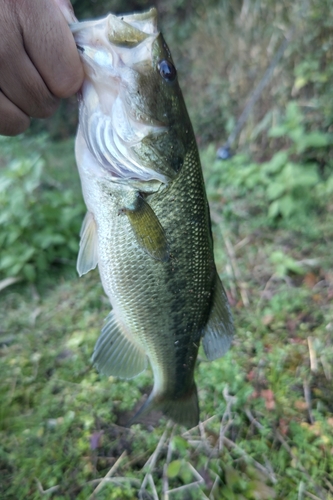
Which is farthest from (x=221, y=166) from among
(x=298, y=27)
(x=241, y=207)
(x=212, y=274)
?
(x=212, y=274)

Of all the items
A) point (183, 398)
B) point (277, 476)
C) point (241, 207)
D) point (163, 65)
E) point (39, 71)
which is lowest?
point (277, 476)

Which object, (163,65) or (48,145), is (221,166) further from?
(48,145)

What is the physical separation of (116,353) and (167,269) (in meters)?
0.45

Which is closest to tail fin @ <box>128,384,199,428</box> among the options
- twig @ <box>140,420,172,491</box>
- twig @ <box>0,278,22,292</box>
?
twig @ <box>140,420,172,491</box>

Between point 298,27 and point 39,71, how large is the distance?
13.2 feet

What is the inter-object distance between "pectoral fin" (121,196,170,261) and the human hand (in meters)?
0.40

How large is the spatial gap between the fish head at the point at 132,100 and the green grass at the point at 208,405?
4.91 ft

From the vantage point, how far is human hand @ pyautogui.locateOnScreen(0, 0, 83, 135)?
87 centimetres

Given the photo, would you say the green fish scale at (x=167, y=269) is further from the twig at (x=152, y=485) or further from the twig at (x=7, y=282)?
the twig at (x=7, y=282)

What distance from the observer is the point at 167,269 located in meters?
1.23

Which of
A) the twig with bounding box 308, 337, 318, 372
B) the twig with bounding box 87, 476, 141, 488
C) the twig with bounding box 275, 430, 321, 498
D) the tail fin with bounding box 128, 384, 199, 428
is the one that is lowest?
the twig with bounding box 275, 430, 321, 498

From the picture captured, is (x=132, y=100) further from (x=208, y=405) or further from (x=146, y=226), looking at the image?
(x=208, y=405)

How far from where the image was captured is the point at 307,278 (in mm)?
2725

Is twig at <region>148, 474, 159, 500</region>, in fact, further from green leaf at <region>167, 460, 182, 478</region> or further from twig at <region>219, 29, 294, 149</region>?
twig at <region>219, 29, 294, 149</region>
